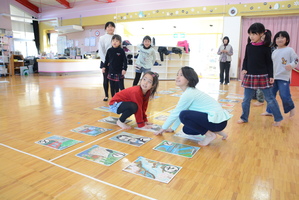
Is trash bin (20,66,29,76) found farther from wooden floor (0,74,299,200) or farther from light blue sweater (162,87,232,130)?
light blue sweater (162,87,232,130)

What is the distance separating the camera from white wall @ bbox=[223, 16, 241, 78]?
26.8 feet

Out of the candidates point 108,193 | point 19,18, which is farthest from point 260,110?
point 19,18

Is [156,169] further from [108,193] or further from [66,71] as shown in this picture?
[66,71]

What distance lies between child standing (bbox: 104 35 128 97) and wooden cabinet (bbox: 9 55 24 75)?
24.6 feet

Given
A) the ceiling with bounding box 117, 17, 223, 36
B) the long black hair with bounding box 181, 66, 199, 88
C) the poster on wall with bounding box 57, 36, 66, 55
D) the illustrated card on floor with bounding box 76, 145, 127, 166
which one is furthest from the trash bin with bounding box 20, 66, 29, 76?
the long black hair with bounding box 181, 66, 199, 88

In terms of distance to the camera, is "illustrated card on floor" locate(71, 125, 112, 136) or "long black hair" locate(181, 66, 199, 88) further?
"illustrated card on floor" locate(71, 125, 112, 136)

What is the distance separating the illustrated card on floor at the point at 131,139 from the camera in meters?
2.04

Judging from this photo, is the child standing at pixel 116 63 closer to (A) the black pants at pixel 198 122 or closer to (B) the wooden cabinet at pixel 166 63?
(A) the black pants at pixel 198 122

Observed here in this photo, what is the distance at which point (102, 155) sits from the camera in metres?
1.75

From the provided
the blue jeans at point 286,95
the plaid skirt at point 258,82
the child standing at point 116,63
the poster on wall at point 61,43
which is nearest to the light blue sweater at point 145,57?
the child standing at point 116,63

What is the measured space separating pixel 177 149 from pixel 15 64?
32.8ft

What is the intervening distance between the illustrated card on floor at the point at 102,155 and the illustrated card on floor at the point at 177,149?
0.33 meters

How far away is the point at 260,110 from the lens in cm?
354

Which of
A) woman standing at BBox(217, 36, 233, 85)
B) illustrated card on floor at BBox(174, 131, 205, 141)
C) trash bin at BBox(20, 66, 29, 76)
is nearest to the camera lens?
illustrated card on floor at BBox(174, 131, 205, 141)
